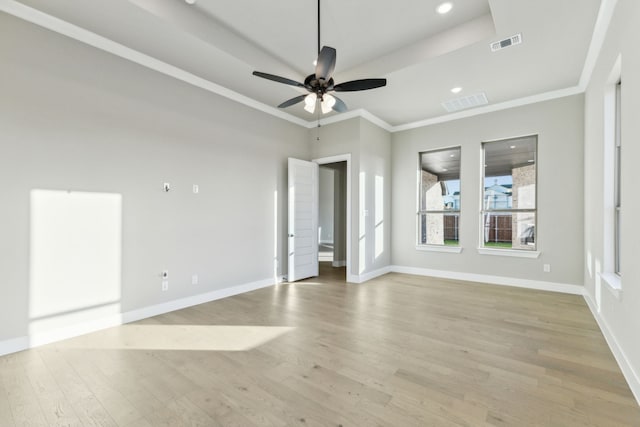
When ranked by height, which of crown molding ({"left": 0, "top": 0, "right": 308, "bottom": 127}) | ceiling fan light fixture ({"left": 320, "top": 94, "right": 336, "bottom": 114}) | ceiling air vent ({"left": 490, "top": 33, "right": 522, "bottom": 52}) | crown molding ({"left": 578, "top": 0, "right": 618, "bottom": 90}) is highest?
ceiling air vent ({"left": 490, "top": 33, "right": 522, "bottom": 52})

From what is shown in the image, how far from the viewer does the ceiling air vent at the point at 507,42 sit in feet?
10.3

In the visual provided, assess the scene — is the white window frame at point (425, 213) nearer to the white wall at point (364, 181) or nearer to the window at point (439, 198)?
the window at point (439, 198)

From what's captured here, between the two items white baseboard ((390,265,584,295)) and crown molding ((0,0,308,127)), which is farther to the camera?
white baseboard ((390,265,584,295))

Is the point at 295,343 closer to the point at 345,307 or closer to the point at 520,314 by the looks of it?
the point at 345,307

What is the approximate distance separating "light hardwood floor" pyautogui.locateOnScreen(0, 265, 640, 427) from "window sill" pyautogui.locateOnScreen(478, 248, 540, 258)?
1.22 m

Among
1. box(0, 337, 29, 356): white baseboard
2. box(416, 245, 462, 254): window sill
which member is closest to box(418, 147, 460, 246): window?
box(416, 245, 462, 254): window sill

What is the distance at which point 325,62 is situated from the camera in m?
2.60

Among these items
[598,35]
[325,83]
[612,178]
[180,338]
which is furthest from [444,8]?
[180,338]

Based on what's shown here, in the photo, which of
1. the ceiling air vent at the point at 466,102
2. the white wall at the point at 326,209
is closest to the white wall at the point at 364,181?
the ceiling air vent at the point at 466,102

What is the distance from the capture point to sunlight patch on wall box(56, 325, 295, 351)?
8.95 ft

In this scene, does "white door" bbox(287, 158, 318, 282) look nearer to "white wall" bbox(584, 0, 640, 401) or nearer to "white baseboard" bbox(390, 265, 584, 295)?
"white baseboard" bbox(390, 265, 584, 295)

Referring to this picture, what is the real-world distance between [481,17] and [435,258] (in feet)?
13.3

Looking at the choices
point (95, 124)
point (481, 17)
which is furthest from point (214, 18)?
point (481, 17)

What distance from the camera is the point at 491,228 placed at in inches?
208
